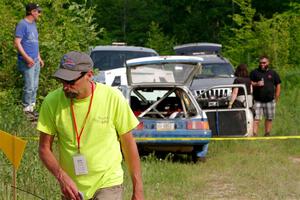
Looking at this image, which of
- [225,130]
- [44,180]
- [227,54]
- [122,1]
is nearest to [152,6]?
[122,1]

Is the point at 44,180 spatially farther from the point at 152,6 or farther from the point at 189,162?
the point at 152,6

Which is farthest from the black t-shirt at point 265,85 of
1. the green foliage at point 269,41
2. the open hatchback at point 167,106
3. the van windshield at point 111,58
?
the green foliage at point 269,41

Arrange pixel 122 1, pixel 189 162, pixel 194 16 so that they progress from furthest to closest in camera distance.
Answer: pixel 122 1, pixel 194 16, pixel 189 162

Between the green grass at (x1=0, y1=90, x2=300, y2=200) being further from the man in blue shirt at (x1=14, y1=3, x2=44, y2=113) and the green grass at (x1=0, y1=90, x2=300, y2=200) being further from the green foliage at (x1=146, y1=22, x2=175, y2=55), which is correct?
the green foliage at (x1=146, y1=22, x2=175, y2=55)

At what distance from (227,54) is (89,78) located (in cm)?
2741

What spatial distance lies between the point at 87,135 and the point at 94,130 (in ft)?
0.19

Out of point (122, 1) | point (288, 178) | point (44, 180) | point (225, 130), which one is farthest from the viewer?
point (122, 1)

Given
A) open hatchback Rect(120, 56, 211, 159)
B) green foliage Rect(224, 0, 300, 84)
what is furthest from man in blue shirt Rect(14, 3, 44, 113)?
green foliage Rect(224, 0, 300, 84)

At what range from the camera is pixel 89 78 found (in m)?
5.16

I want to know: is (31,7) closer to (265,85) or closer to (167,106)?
(167,106)

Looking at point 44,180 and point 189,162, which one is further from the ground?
point 44,180

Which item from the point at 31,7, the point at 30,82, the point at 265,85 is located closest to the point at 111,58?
the point at 265,85

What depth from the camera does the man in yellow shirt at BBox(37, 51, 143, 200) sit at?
5.18 m

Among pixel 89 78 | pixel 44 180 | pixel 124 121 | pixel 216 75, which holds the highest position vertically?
pixel 89 78
